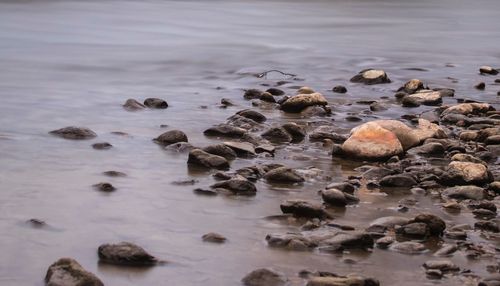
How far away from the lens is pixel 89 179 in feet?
20.0

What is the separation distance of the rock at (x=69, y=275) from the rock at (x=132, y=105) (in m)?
4.49

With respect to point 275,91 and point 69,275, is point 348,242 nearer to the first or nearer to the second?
point 69,275

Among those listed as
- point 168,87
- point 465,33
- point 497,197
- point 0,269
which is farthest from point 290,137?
point 465,33

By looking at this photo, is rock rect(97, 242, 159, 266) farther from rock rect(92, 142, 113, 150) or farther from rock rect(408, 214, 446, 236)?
rock rect(92, 142, 113, 150)

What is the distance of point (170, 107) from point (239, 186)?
319cm

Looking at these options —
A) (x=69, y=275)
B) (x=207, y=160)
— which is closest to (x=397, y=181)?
(x=207, y=160)

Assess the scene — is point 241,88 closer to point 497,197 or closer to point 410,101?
point 410,101

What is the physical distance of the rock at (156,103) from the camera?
8.91 m

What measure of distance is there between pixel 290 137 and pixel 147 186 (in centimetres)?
194

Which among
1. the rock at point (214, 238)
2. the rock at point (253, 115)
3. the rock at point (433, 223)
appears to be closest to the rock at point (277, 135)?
the rock at point (253, 115)

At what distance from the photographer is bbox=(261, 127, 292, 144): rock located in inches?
301

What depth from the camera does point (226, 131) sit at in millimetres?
7676

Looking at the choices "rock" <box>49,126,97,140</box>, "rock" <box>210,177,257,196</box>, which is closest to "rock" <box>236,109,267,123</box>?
"rock" <box>49,126,97,140</box>

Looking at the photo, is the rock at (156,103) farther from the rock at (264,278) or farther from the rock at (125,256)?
the rock at (264,278)
